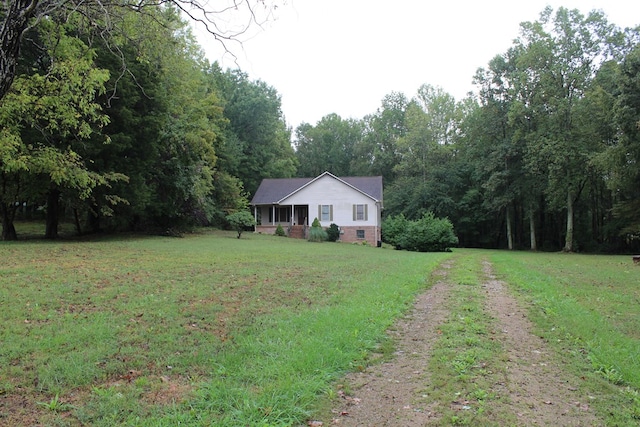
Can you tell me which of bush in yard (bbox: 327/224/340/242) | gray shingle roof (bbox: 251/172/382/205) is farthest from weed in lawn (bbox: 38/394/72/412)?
gray shingle roof (bbox: 251/172/382/205)

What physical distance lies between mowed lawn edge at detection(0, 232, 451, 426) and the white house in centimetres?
2508

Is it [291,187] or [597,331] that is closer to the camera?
[597,331]

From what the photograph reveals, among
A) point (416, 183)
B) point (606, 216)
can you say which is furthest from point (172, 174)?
point (606, 216)

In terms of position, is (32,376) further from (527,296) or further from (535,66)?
(535,66)

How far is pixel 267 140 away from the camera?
48.7 metres

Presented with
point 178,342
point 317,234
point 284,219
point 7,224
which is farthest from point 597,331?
point 284,219

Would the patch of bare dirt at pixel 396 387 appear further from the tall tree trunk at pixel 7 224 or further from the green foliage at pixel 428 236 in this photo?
the green foliage at pixel 428 236

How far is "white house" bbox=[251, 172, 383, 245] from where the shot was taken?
35781mm

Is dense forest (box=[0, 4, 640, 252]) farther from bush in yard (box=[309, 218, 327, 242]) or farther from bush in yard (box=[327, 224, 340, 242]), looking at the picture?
bush in yard (box=[327, 224, 340, 242])

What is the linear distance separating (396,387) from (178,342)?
9.29 ft

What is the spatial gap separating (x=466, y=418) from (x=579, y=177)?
3604 centimetres

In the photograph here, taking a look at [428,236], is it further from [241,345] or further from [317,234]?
[241,345]

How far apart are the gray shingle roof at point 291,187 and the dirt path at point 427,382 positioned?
30525 mm

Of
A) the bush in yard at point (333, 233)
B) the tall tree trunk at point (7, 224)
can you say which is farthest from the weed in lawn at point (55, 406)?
the bush in yard at point (333, 233)
